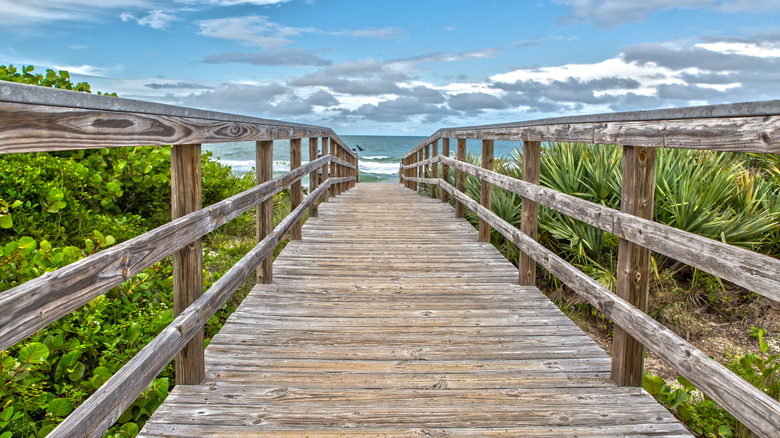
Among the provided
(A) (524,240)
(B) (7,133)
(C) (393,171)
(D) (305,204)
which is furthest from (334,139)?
(C) (393,171)

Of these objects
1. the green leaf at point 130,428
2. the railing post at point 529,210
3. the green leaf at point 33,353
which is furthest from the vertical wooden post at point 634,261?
the green leaf at point 33,353

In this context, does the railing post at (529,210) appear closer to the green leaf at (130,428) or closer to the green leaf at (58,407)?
the green leaf at (130,428)

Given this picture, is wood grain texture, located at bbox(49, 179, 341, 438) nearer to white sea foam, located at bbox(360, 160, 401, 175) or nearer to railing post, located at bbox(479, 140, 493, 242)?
railing post, located at bbox(479, 140, 493, 242)

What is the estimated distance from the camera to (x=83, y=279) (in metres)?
1.83

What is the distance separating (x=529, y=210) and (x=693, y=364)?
244 cm

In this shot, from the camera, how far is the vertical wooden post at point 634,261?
111 inches

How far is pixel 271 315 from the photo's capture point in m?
3.84

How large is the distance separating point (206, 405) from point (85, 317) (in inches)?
61.3

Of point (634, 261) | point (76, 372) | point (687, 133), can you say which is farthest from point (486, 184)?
point (76, 372)

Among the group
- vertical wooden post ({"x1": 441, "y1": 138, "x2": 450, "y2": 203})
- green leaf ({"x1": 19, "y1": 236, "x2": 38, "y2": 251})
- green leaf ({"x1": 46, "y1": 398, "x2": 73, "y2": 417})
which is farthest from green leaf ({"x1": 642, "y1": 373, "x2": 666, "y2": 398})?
vertical wooden post ({"x1": 441, "y1": 138, "x2": 450, "y2": 203})

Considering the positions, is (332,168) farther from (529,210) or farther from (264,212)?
(529,210)

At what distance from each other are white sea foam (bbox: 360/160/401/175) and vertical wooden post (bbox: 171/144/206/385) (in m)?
41.9

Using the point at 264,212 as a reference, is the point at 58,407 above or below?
below

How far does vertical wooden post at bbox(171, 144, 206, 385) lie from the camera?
9.03 feet
